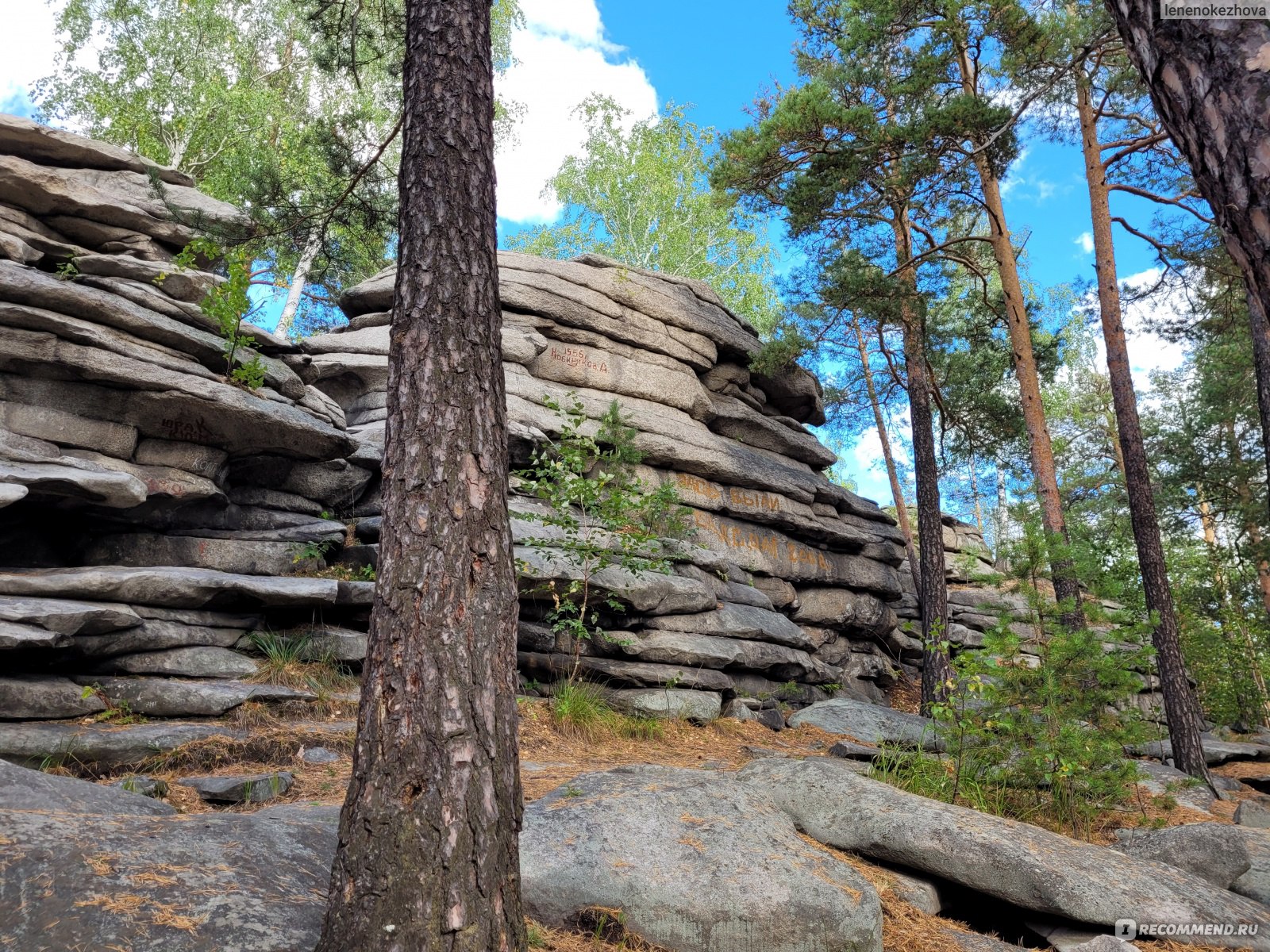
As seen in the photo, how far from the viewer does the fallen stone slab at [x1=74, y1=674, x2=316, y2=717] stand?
6.60 metres

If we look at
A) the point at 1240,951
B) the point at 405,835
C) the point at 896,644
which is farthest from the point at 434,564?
the point at 896,644

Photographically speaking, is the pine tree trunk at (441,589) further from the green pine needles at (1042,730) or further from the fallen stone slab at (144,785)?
the green pine needles at (1042,730)

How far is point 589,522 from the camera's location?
11.4 m

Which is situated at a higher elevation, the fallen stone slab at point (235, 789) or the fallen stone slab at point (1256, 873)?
the fallen stone slab at point (1256, 873)

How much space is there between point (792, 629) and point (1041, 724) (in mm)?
6475

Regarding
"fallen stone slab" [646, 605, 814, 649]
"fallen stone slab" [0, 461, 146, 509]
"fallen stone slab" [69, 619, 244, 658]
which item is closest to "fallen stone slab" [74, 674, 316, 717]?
"fallen stone slab" [69, 619, 244, 658]

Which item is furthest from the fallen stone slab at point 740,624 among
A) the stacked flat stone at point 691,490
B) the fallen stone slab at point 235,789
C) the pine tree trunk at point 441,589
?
the pine tree trunk at point 441,589

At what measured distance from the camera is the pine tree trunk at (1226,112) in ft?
5.83

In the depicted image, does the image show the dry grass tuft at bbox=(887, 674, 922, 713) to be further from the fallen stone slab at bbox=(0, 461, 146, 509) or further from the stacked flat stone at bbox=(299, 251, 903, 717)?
the fallen stone slab at bbox=(0, 461, 146, 509)

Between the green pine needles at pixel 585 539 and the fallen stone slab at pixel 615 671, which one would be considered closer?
the green pine needles at pixel 585 539

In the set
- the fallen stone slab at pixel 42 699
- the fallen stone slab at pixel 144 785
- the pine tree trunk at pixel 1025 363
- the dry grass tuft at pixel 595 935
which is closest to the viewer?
the dry grass tuft at pixel 595 935

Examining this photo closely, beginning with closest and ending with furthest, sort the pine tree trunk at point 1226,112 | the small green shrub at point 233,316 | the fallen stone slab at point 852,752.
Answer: the pine tree trunk at point 1226,112 → the fallen stone slab at point 852,752 → the small green shrub at point 233,316

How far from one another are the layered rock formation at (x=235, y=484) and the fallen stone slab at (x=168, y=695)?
2 centimetres

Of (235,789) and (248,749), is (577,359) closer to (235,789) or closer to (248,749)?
(248,749)
